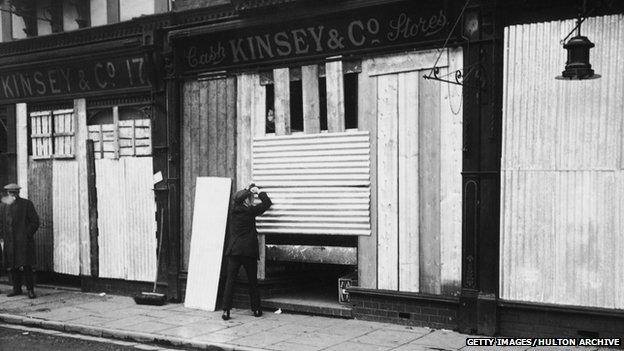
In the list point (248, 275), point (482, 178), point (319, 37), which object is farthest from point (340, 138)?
point (248, 275)

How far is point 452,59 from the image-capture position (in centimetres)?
962

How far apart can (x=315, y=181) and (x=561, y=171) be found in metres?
3.85

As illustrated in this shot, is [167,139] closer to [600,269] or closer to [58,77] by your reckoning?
[58,77]

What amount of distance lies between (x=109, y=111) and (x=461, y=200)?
759cm

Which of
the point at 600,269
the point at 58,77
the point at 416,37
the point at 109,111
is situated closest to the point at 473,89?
the point at 416,37

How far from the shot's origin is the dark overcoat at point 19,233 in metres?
13.1

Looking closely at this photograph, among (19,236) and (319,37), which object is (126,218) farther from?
(319,37)

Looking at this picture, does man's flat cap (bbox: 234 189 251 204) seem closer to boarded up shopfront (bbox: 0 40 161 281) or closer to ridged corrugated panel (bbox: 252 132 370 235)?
ridged corrugated panel (bbox: 252 132 370 235)

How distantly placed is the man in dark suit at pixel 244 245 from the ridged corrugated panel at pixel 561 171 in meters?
3.89

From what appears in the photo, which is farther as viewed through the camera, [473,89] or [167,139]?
[167,139]

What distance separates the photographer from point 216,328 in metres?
9.98

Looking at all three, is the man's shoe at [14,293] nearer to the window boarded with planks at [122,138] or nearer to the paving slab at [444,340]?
the window boarded with planks at [122,138]

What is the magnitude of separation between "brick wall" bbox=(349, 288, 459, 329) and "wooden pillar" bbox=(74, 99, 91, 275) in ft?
19.9

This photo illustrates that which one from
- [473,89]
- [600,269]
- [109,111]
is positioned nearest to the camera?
[600,269]
